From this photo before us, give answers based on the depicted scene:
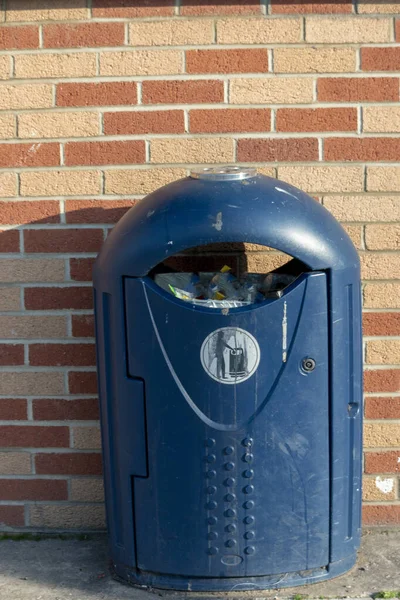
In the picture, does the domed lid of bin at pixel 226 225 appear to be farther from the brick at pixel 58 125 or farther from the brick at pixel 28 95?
the brick at pixel 28 95

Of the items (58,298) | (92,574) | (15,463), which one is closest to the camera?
(92,574)

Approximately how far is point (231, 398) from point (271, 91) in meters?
1.17

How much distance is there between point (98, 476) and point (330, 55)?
182 centimetres

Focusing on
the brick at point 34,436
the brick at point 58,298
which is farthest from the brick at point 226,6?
the brick at point 34,436

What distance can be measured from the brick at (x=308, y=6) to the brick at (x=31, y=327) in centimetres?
140

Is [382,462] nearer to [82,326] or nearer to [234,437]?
[234,437]

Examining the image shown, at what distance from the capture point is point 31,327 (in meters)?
3.58

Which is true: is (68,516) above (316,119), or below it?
below

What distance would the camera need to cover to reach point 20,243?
3537 millimetres

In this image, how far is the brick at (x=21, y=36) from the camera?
135 inches

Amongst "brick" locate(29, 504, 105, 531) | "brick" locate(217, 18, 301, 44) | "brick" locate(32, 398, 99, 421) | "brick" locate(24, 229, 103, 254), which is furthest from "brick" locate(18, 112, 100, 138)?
"brick" locate(29, 504, 105, 531)

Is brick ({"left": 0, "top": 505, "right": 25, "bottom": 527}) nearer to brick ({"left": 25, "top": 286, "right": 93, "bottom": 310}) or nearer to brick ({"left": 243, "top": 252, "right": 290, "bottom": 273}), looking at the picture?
brick ({"left": 25, "top": 286, "right": 93, "bottom": 310})

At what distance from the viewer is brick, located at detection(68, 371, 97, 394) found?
359 centimetres

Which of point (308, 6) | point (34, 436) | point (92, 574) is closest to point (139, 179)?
point (308, 6)
